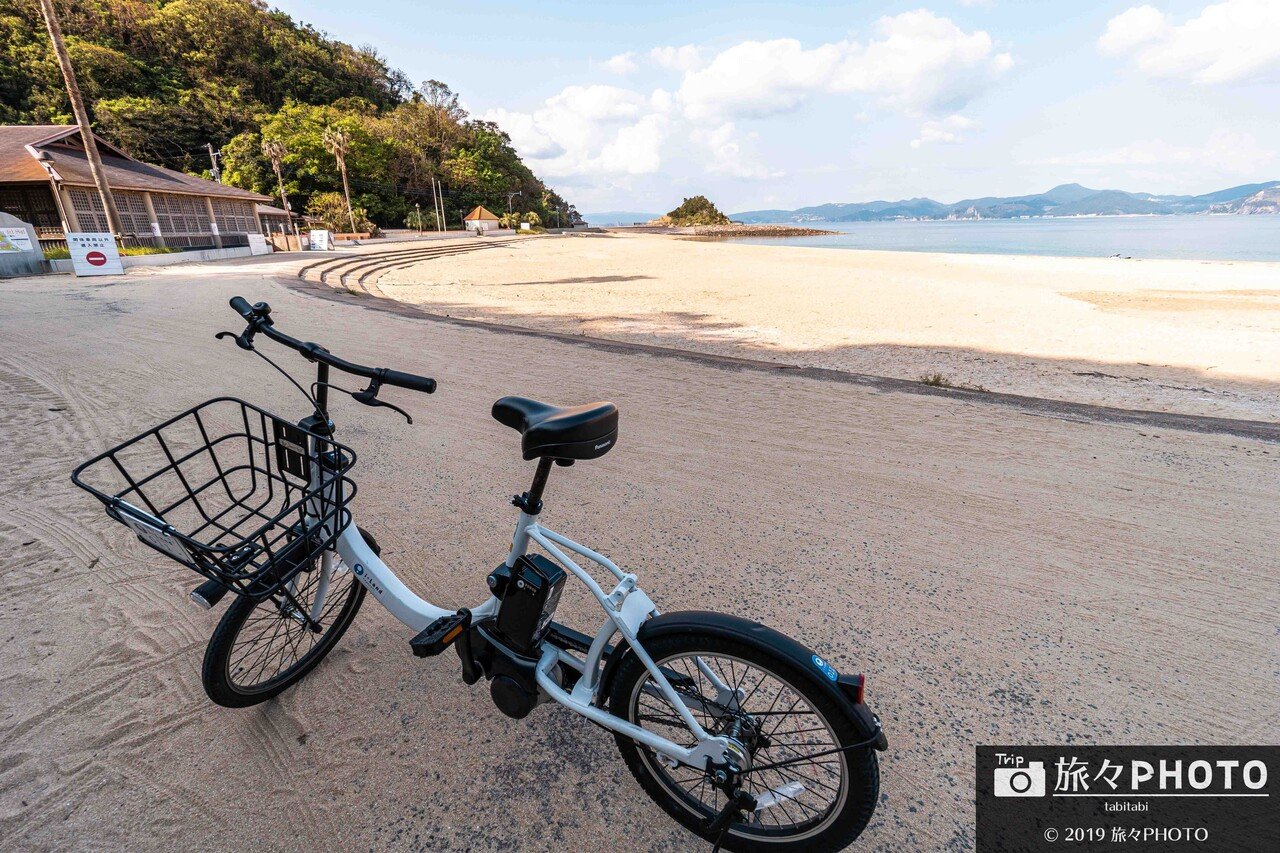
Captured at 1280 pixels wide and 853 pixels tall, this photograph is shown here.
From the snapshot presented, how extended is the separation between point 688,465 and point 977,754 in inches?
110

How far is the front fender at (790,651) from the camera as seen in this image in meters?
A: 1.56

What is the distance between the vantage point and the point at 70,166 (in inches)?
982

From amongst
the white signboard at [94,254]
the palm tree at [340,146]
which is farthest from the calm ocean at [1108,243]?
the white signboard at [94,254]

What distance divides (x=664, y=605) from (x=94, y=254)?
74.8 ft

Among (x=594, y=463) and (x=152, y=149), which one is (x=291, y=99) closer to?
(x=152, y=149)

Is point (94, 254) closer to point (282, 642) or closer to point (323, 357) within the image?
point (282, 642)

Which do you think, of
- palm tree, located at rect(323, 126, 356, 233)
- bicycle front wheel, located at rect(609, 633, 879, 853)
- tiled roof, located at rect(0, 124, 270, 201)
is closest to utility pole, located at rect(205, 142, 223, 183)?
palm tree, located at rect(323, 126, 356, 233)

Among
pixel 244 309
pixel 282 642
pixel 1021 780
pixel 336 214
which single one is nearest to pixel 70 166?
pixel 336 214

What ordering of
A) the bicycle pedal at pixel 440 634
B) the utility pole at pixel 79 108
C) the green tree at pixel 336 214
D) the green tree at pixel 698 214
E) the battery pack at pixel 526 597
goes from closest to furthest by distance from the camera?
the battery pack at pixel 526 597 → the bicycle pedal at pixel 440 634 → the utility pole at pixel 79 108 → the green tree at pixel 336 214 → the green tree at pixel 698 214

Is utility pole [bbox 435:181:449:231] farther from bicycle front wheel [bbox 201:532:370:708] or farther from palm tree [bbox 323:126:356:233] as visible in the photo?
bicycle front wheel [bbox 201:532:370:708]

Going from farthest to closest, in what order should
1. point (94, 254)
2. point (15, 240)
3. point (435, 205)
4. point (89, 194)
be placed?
point (435, 205)
point (89, 194)
point (94, 254)
point (15, 240)

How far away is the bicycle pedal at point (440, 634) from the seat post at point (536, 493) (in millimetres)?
528

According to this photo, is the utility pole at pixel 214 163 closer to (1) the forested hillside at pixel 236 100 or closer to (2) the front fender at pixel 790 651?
(1) the forested hillside at pixel 236 100

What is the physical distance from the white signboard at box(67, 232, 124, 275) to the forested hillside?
123ft
